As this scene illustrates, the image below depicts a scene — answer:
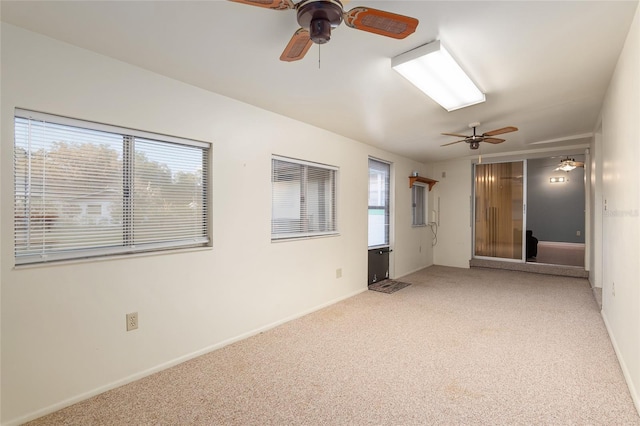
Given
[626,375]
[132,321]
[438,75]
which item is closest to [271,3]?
[438,75]

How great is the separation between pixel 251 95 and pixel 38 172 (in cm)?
169

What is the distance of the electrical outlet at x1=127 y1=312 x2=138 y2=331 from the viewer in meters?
2.25

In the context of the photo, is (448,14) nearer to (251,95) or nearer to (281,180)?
(251,95)

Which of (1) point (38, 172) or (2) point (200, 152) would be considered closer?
(1) point (38, 172)

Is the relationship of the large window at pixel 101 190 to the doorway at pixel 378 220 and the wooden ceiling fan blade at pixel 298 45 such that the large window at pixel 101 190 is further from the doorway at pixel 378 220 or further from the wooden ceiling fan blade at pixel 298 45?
the doorway at pixel 378 220

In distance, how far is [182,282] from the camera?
2.56 metres

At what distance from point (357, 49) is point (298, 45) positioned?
0.57 metres

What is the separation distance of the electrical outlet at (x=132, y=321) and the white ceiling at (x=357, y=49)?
1873 millimetres

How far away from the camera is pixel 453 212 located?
6777 millimetres

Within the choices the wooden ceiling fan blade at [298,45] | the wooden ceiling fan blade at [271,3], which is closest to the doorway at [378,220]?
the wooden ceiling fan blade at [298,45]

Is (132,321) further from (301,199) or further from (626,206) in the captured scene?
(626,206)

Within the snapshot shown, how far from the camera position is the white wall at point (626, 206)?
1.87 meters

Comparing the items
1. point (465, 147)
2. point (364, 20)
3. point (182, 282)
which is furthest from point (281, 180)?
point (465, 147)

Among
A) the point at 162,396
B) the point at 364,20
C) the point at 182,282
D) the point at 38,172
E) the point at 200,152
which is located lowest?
the point at 162,396
